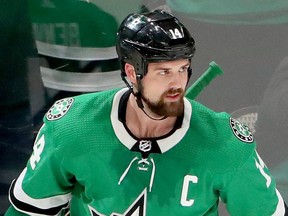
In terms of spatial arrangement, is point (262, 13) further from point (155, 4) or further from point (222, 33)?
point (155, 4)

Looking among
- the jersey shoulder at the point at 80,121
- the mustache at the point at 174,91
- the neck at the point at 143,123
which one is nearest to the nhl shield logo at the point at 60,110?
the jersey shoulder at the point at 80,121

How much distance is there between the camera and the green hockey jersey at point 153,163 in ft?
3.56

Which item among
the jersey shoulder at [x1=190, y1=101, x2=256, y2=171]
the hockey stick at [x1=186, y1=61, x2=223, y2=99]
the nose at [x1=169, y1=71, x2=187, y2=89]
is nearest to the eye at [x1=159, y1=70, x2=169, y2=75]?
the nose at [x1=169, y1=71, x2=187, y2=89]

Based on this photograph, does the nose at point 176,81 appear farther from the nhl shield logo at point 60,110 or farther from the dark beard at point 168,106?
the nhl shield logo at point 60,110

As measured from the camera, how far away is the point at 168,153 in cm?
110

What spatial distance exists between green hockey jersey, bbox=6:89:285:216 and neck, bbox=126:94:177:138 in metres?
0.01

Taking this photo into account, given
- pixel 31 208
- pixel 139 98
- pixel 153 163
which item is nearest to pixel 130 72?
pixel 139 98

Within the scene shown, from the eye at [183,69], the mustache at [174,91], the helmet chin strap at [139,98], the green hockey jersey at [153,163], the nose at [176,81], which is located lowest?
the green hockey jersey at [153,163]

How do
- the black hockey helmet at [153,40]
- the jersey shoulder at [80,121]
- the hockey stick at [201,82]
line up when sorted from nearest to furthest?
the black hockey helmet at [153,40] → the jersey shoulder at [80,121] → the hockey stick at [201,82]

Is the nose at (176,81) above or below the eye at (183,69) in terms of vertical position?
below

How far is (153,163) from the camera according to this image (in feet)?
3.64

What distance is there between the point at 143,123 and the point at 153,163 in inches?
2.6

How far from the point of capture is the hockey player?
1075 mm

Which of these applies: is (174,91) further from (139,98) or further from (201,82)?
(201,82)
